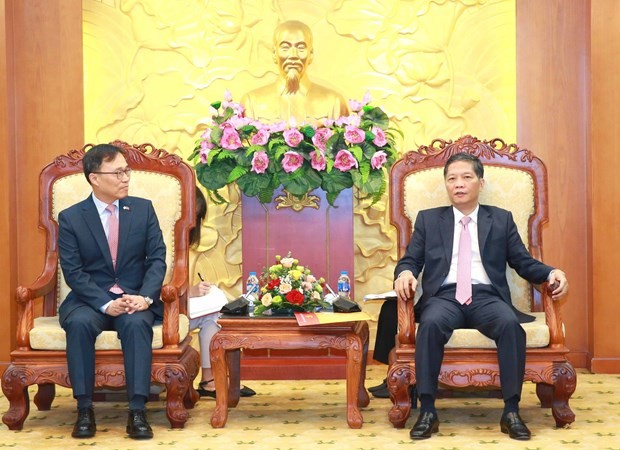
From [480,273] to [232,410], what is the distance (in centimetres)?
139

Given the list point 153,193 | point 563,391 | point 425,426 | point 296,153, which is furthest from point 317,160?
point 563,391

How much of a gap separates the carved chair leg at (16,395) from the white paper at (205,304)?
0.94 m

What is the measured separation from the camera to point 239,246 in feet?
19.8

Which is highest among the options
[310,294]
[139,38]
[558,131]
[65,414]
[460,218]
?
[139,38]

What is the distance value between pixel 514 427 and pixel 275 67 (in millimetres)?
3072

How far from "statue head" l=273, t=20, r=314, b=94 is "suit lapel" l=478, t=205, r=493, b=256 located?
184cm

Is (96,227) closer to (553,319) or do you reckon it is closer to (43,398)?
(43,398)

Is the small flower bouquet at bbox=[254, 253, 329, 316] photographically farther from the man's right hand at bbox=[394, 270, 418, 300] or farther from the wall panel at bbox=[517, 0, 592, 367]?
the wall panel at bbox=[517, 0, 592, 367]

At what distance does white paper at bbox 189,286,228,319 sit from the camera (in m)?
4.76

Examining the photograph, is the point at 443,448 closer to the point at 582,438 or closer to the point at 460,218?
the point at 582,438

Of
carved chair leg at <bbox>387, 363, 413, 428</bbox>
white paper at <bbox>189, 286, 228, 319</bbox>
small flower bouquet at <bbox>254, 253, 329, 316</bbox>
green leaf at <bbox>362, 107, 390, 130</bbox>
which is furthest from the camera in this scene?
green leaf at <bbox>362, 107, 390, 130</bbox>

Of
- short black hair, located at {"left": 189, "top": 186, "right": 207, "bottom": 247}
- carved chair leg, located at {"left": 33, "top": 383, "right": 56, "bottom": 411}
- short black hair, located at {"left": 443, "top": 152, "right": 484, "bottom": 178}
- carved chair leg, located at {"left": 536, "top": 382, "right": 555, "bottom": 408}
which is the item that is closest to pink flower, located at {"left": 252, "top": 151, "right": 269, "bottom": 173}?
short black hair, located at {"left": 189, "top": 186, "right": 207, "bottom": 247}

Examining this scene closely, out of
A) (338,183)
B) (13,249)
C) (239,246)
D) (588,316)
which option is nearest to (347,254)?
(338,183)

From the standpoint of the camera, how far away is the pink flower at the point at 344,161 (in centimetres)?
491
